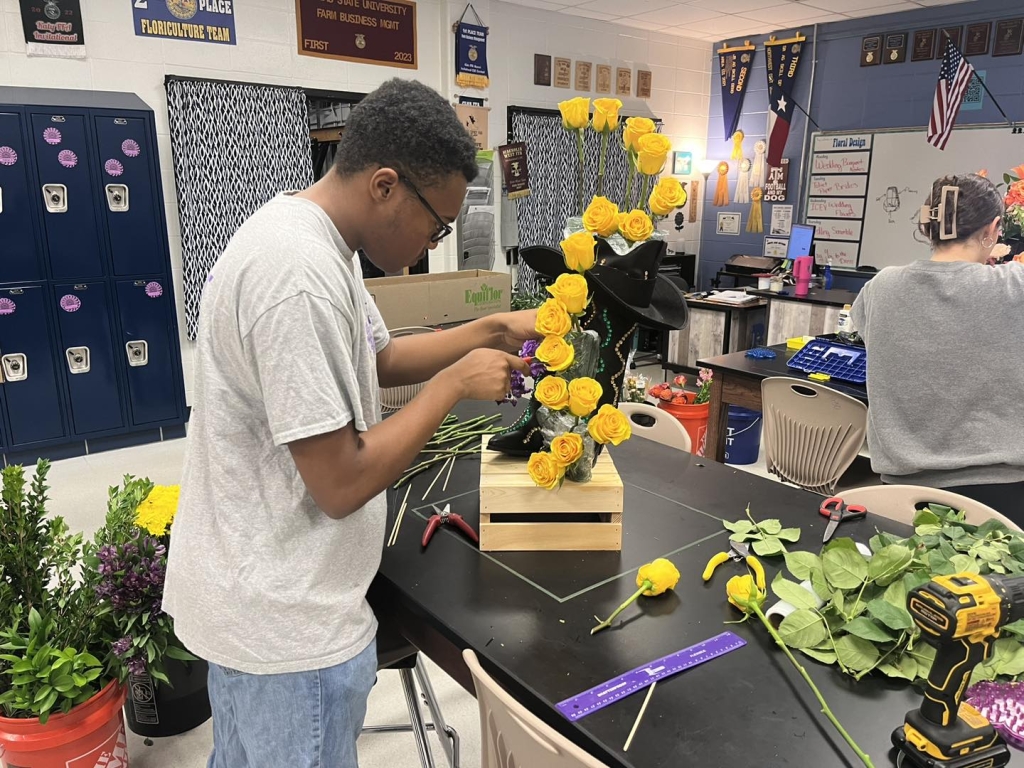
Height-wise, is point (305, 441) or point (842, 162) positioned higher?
point (842, 162)

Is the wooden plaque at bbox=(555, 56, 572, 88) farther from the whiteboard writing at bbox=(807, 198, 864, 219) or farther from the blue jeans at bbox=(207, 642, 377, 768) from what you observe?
the blue jeans at bbox=(207, 642, 377, 768)

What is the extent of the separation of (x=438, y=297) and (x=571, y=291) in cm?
354

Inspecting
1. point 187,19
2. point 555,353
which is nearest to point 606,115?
point 555,353

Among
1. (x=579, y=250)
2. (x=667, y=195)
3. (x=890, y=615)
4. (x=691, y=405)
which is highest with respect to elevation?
(x=667, y=195)

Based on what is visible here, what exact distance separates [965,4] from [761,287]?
2637mm

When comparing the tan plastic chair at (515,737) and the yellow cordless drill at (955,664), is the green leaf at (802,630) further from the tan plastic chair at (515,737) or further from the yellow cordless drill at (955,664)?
the tan plastic chair at (515,737)

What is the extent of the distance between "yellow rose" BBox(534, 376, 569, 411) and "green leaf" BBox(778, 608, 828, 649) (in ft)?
1.78

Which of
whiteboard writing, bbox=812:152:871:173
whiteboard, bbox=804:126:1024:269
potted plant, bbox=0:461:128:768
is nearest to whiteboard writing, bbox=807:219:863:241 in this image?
whiteboard, bbox=804:126:1024:269

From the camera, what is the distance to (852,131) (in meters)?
6.56

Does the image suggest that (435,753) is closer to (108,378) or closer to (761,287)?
(108,378)

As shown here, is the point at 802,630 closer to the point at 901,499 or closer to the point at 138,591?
the point at 901,499

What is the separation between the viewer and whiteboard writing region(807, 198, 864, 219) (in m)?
6.62

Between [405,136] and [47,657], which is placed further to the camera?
[47,657]

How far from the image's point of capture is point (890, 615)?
3.79 feet
